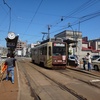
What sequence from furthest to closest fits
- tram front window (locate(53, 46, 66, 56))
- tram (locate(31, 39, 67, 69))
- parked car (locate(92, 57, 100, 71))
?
tram front window (locate(53, 46, 66, 56)) → tram (locate(31, 39, 67, 69)) → parked car (locate(92, 57, 100, 71))

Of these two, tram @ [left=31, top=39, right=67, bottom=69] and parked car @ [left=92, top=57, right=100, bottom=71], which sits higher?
tram @ [left=31, top=39, right=67, bottom=69]

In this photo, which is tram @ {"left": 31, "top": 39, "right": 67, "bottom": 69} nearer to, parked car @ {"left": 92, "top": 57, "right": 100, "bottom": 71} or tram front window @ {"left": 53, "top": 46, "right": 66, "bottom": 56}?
tram front window @ {"left": 53, "top": 46, "right": 66, "bottom": 56}

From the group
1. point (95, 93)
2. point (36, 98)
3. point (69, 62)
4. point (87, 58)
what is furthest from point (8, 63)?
point (69, 62)

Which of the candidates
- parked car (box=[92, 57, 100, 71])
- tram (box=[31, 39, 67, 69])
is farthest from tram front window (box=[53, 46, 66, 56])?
parked car (box=[92, 57, 100, 71])

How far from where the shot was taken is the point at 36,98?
9.56 meters

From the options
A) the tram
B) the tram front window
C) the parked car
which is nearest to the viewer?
the parked car

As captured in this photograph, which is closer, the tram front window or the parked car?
the parked car

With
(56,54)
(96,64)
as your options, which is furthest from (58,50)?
(96,64)

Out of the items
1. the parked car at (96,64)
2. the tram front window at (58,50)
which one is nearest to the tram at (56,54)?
the tram front window at (58,50)

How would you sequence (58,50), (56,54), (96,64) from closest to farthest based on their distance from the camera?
(96,64)
(56,54)
(58,50)

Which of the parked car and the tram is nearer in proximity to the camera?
the parked car

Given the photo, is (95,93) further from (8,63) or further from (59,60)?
(59,60)

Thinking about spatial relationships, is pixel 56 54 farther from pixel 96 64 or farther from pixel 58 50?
pixel 96 64

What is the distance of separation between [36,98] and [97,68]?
15.2 metres
